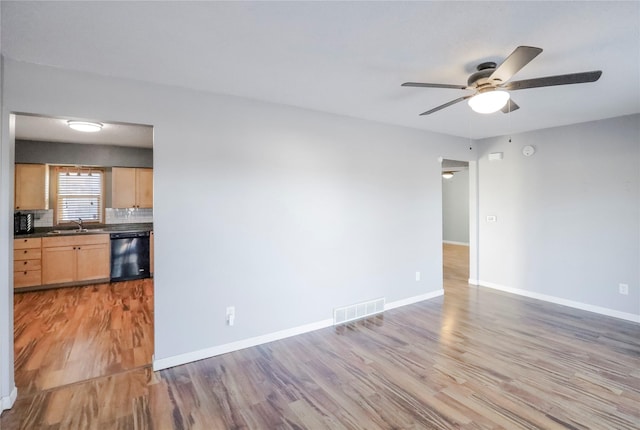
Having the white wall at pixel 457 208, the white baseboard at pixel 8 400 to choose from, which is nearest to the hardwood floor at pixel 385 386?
the white baseboard at pixel 8 400

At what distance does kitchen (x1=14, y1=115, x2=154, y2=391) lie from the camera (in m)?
3.42

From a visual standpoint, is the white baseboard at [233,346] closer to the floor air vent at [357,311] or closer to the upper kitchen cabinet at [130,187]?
the floor air vent at [357,311]

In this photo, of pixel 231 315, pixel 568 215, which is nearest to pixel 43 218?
pixel 231 315

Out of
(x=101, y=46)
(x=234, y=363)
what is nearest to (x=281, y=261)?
(x=234, y=363)

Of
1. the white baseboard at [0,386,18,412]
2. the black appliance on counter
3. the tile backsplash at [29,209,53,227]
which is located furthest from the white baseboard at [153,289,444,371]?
the tile backsplash at [29,209,53,227]

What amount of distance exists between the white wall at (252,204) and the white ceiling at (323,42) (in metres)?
0.24

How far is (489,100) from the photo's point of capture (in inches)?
85.7

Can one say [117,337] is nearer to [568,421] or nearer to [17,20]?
[17,20]

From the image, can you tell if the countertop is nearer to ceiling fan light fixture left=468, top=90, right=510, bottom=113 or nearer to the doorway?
ceiling fan light fixture left=468, top=90, right=510, bottom=113

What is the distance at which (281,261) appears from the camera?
326 cm

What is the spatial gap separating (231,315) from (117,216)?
4.65 meters

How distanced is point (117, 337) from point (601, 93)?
5562 millimetres

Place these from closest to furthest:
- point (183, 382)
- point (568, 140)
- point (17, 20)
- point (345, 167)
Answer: point (17, 20), point (183, 382), point (345, 167), point (568, 140)

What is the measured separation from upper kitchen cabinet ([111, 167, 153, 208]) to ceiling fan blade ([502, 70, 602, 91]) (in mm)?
6212
